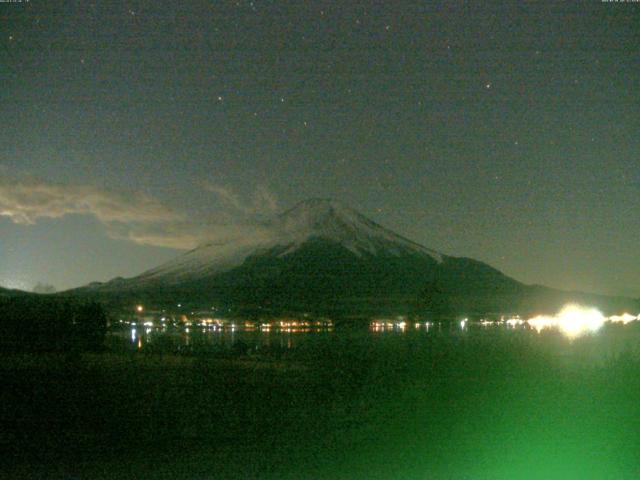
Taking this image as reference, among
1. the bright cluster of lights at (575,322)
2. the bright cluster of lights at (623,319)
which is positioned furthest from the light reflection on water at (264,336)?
the bright cluster of lights at (623,319)

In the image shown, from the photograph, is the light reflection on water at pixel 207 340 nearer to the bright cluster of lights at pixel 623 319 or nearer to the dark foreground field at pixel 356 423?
the dark foreground field at pixel 356 423

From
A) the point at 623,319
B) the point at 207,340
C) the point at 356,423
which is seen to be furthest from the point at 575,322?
the point at 356,423

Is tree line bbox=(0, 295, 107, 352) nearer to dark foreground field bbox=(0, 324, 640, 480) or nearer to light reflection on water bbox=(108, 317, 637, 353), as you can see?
light reflection on water bbox=(108, 317, 637, 353)

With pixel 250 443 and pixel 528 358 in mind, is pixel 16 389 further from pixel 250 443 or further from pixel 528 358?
pixel 528 358

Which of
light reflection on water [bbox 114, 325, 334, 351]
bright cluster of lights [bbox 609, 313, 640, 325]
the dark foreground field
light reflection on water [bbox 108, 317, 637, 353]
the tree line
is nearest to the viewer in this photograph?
the dark foreground field

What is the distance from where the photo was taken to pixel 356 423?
15.0m

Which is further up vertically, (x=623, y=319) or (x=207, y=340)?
(x=623, y=319)

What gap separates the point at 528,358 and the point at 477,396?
5755 millimetres

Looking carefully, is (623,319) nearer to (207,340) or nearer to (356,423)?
(207,340)

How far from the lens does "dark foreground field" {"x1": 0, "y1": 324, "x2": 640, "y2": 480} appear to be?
38.1 feet

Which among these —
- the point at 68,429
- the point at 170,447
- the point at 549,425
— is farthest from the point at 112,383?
the point at 549,425

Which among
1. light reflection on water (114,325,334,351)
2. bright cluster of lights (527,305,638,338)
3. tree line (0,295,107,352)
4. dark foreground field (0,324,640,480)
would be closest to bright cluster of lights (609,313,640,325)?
bright cluster of lights (527,305,638,338)

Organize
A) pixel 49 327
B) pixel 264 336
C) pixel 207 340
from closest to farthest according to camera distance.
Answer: pixel 49 327, pixel 207 340, pixel 264 336

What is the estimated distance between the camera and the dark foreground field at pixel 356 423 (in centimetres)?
1160
